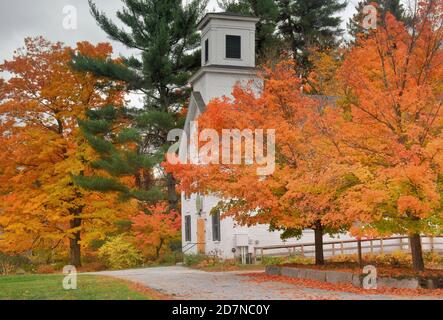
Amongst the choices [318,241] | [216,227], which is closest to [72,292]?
[318,241]

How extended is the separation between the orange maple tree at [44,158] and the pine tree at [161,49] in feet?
15.1

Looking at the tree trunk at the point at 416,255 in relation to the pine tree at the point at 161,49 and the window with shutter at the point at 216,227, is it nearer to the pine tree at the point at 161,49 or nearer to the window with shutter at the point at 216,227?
the window with shutter at the point at 216,227

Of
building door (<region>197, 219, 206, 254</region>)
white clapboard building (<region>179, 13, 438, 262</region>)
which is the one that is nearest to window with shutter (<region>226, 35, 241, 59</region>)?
white clapboard building (<region>179, 13, 438, 262</region>)

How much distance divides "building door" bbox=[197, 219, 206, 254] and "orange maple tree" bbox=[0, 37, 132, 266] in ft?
17.3

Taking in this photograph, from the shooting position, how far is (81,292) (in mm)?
15734

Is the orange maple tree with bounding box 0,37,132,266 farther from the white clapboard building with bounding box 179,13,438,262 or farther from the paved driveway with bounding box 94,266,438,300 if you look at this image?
the paved driveway with bounding box 94,266,438,300

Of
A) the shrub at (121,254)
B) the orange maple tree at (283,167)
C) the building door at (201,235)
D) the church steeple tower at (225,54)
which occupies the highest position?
the church steeple tower at (225,54)

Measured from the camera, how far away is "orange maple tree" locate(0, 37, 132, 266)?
114 ft

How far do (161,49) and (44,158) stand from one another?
412 inches

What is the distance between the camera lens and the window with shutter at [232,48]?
3562 centimetres

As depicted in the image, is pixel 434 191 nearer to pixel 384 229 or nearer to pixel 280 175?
pixel 384 229

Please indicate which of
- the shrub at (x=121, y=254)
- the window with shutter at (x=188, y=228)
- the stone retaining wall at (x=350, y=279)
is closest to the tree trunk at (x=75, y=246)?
the shrub at (x=121, y=254)

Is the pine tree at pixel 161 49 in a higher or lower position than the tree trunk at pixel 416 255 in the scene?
higher
